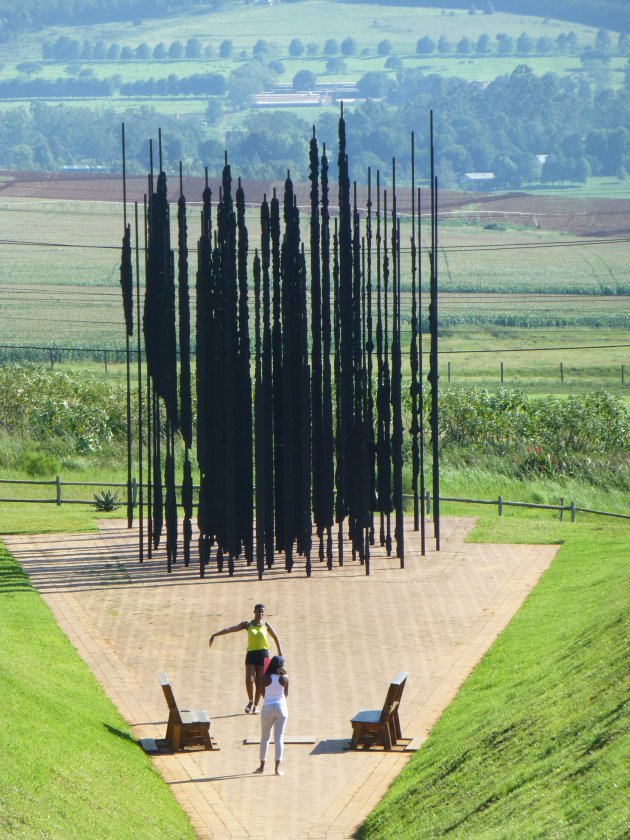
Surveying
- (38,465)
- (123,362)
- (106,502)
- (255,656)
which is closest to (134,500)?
(106,502)

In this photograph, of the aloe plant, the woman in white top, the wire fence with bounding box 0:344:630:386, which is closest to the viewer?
the woman in white top

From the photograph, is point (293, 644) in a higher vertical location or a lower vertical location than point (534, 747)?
lower

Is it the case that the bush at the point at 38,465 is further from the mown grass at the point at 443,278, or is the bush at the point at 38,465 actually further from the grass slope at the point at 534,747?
the mown grass at the point at 443,278

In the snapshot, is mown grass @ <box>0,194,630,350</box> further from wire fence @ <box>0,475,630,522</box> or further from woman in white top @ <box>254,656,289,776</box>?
woman in white top @ <box>254,656,289,776</box>

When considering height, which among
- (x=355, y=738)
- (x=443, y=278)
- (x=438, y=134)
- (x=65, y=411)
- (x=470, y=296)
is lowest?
(x=355, y=738)

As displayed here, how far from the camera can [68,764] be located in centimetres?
1303

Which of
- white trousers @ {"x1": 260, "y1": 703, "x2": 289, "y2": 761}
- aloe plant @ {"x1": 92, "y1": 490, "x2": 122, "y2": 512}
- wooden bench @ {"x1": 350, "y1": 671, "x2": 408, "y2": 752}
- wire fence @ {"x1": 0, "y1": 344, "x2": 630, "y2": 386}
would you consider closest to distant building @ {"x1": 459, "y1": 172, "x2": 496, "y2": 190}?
wire fence @ {"x1": 0, "y1": 344, "x2": 630, "y2": 386}

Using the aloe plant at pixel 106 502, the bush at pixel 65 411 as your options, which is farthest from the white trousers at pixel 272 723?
the bush at pixel 65 411

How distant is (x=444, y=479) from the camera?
31.4 metres

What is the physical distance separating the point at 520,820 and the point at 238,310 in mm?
12619

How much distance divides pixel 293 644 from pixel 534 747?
20.2 ft

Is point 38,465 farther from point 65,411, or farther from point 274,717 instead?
point 274,717

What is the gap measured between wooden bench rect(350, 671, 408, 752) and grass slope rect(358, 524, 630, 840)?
0.40 meters

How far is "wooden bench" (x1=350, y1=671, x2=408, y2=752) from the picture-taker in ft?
48.9
